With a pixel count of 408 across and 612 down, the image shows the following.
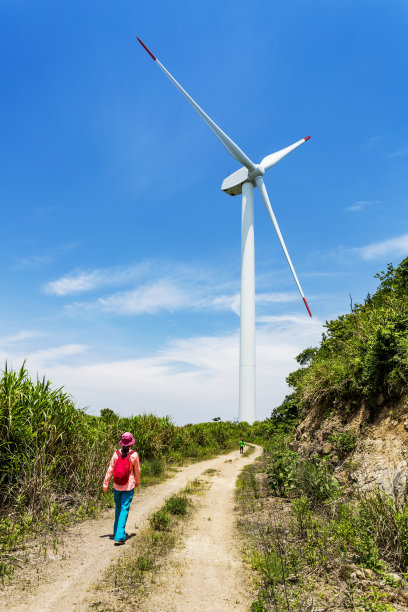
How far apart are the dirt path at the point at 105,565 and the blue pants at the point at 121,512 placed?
257mm

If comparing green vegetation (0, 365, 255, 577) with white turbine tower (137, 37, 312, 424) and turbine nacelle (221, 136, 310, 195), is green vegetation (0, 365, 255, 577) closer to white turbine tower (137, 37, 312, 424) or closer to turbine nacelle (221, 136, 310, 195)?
white turbine tower (137, 37, 312, 424)

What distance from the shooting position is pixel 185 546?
830 centimetres

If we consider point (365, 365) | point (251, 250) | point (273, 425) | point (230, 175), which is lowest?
point (273, 425)

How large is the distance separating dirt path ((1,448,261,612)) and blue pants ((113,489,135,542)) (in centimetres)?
26

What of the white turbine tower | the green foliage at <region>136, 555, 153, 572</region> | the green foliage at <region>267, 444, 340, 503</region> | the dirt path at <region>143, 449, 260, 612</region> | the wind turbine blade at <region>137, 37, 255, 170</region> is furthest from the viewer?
the white turbine tower

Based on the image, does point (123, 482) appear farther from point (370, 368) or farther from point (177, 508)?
point (370, 368)

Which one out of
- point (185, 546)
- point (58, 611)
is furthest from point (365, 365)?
point (58, 611)

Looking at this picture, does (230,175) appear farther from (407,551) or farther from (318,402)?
(407,551)

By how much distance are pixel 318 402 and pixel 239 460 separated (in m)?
12.7

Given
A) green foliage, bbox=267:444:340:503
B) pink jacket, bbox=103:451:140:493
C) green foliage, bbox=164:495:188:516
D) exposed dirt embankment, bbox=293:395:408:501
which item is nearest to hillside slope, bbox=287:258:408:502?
exposed dirt embankment, bbox=293:395:408:501

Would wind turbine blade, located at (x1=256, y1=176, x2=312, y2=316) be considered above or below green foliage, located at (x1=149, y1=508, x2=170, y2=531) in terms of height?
above

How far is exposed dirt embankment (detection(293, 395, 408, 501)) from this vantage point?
27.9 feet

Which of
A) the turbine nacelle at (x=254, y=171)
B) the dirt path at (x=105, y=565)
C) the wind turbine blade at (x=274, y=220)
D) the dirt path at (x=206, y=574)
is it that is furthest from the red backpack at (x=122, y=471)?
the turbine nacelle at (x=254, y=171)

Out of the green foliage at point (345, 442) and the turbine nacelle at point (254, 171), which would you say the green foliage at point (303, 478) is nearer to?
the green foliage at point (345, 442)
